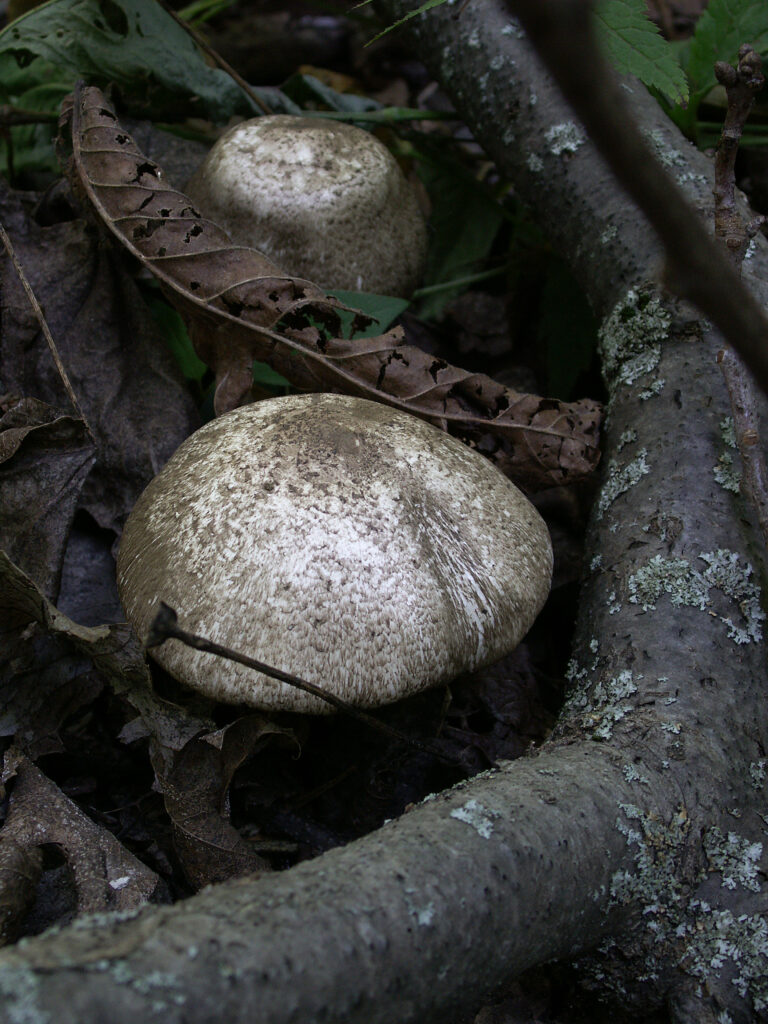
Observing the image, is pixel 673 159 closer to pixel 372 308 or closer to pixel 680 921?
pixel 372 308

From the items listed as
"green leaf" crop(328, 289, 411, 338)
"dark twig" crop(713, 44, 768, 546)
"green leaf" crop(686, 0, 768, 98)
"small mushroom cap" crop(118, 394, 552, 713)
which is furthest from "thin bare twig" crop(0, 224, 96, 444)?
"green leaf" crop(686, 0, 768, 98)

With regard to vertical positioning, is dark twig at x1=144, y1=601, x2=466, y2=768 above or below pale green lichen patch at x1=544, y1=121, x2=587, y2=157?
below

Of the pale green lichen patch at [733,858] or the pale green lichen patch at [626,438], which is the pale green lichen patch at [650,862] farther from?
Answer: the pale green lichen patch at [626,438]

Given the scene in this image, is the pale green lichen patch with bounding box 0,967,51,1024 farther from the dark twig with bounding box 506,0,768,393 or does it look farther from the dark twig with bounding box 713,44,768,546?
the dark twig with bounding box 713,44,768,546

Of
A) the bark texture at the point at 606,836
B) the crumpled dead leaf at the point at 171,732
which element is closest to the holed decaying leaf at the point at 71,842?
the crumpled dead leaf at the point at 171,732

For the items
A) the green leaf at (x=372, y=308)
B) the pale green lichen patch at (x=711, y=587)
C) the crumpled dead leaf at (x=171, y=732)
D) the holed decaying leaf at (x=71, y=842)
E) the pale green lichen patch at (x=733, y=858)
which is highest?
the green leaf at (x=372, y=308)

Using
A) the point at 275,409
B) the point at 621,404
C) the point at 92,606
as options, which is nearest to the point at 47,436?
the point at 92,606
